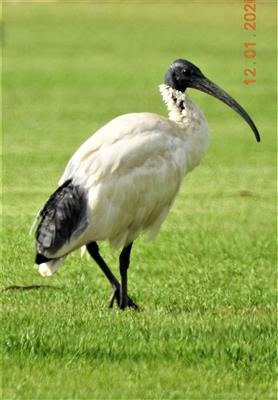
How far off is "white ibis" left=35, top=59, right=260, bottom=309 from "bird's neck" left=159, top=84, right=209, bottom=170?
0.06 feet

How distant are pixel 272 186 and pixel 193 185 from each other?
114 centimetres

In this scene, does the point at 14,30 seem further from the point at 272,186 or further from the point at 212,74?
the point at 272,186

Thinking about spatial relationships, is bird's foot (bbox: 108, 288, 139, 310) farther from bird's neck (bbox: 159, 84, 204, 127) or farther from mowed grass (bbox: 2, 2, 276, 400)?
bird's neck (bbox: 159, 84, 204, 127)

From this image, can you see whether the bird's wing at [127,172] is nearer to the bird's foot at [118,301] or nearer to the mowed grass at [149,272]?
the bird's foot at [118,301]

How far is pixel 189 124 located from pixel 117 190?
1052 millimetres

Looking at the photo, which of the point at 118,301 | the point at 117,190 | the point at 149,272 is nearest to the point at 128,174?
the point at 117,190

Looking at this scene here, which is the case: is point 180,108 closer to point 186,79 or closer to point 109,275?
point 186,79

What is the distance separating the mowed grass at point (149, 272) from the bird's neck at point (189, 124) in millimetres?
1117

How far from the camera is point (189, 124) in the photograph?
416 inches

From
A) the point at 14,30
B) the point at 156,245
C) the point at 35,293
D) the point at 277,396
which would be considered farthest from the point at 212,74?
the point at 277,396

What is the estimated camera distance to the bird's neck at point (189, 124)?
10.4m

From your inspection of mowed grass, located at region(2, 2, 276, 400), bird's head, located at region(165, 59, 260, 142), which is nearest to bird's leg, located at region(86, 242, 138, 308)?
mowed grass, located at region(2, 2, 276, 400)

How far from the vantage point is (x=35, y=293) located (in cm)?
1086

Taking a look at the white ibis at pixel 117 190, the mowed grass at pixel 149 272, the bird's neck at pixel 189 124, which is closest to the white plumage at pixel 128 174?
the white ibis at pixel 117 190
